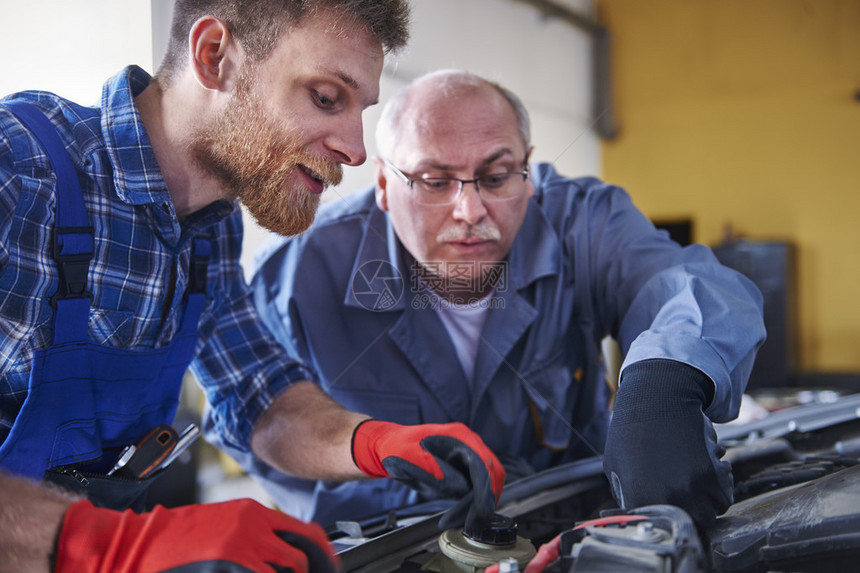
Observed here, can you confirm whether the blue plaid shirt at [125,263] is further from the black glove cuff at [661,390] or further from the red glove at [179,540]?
the black glove cuff at [661,390]

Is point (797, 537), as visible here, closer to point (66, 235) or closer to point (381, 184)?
point (66, 235)

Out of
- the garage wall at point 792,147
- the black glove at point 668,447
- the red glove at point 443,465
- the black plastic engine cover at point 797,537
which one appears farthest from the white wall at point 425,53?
the garage wall at point 792,147

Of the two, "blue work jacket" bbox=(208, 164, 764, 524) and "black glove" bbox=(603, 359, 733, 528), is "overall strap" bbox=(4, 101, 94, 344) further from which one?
"black glove" bbox=(603, 359, 733, 528)

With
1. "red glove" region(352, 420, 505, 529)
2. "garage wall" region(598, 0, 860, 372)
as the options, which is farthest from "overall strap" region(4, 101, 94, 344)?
"garage wall" region(598, 0, 860, 372)

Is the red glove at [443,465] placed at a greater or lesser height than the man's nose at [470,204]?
lesser

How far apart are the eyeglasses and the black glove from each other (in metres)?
0.50

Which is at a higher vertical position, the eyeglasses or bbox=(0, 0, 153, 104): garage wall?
bbox=(0, 0, 153, 104): garage wall

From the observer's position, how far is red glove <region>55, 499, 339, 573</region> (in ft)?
1.66

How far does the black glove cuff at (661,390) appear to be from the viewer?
0.73 metres

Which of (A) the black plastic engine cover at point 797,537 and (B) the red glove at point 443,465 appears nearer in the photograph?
(A) the black plastic engine cover at point 797,537

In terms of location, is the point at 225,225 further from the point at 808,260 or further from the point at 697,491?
the point at 808,260

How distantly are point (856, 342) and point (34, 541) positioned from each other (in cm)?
392

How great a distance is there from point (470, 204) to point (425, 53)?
13.1 inches

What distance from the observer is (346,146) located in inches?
33.9
